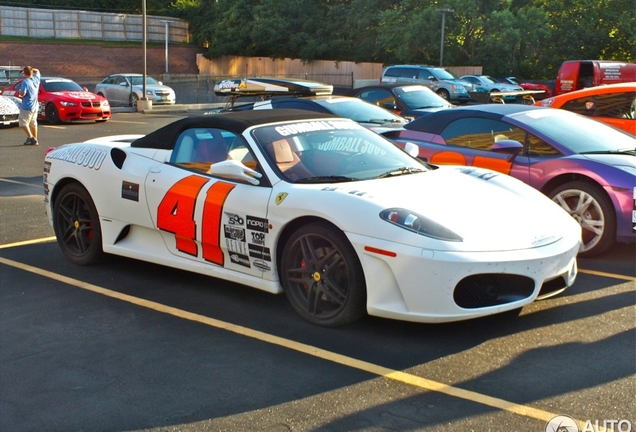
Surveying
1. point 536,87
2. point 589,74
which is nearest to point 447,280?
point 589,74

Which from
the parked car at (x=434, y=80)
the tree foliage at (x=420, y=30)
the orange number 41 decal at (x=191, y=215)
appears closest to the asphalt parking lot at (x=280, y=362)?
the orange number 41 decal at (x=191, y=215)

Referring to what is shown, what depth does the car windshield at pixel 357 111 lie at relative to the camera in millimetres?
12242

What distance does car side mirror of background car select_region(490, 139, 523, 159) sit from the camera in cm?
793

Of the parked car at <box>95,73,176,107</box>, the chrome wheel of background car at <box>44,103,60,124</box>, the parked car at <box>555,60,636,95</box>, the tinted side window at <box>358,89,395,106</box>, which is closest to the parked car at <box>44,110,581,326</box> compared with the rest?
the tinted side window at <box>358,89,395,106</box>

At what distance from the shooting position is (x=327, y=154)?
606 centimetres

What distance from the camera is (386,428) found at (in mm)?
3875

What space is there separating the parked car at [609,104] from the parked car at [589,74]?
18.6 metres

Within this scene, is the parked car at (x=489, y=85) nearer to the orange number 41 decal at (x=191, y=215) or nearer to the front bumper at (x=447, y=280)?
the orange number 41 decal at (x=191, y=215)

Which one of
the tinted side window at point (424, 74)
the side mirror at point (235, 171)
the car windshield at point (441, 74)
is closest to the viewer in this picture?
the side mirror at point (235, 171)

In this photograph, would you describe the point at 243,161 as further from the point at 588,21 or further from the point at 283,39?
the point at 283,39

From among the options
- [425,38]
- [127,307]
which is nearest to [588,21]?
[425,38]

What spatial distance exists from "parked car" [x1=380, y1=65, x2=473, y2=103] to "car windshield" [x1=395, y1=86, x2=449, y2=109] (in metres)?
20.6

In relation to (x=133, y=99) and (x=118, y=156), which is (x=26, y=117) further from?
(x=133, y=99)

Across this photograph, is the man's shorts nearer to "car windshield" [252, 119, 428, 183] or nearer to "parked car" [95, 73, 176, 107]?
"car windshield" [252, 119, 428, 183]
